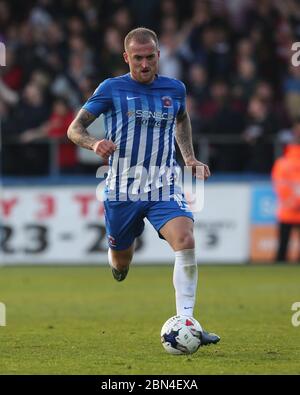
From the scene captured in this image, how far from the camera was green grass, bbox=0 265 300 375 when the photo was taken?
24.7 feet

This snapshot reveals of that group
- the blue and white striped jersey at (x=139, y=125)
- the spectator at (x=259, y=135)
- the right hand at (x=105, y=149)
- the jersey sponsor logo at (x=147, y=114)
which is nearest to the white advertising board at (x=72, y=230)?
the spectator at (x=259, y=135)

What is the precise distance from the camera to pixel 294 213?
17.2 metres

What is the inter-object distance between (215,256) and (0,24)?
18.9 feet

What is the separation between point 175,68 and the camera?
18.3 m

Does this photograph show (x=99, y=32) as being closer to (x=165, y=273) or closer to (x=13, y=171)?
(x=13, y=171)

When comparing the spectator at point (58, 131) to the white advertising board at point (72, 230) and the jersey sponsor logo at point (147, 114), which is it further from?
the jersey sponsor logo at point (147, 114)

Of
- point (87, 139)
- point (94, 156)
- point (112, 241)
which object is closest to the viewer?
point (87, 139)

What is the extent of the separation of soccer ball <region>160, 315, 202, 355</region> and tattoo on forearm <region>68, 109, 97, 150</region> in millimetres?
1447

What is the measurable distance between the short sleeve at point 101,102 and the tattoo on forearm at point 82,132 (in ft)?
0.16

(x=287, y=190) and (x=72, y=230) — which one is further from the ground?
(x=287, y=190)

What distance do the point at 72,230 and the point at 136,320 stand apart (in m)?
7.04

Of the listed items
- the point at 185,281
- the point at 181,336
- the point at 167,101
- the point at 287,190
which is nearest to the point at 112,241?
the point at 185,281

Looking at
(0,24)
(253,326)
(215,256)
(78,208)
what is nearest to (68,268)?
(78,208)

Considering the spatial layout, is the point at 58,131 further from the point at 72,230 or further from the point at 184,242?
the point at 184,242
